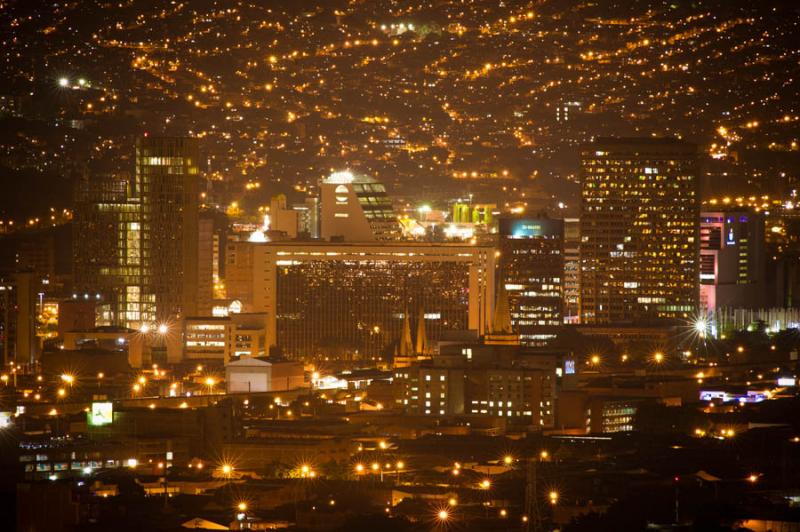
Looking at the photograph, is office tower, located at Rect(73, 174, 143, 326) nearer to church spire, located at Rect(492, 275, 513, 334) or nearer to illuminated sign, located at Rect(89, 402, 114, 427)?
church spire, located at Rect(492, 275, 513, 334)

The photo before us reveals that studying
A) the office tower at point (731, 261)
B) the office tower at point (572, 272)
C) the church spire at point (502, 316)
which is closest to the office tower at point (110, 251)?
the church spire at point (502, 316)

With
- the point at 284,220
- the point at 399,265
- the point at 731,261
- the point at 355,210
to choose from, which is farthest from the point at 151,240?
the point at 731,261

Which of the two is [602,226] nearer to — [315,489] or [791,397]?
[791,397]

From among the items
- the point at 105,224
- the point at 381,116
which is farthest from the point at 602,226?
the point at 105,224

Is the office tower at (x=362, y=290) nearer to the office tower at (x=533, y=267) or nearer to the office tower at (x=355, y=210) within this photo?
the office tower at (x=355, y=210)

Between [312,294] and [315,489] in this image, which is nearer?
[315,489]

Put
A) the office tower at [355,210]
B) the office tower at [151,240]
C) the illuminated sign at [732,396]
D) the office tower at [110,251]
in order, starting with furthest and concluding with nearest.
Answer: the office tower at [355,210]
the office tower at [110,251]
the office tower at [151,240]
the illuminated sign at [732,396]

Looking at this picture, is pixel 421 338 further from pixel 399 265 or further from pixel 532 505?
pixel 532 505
